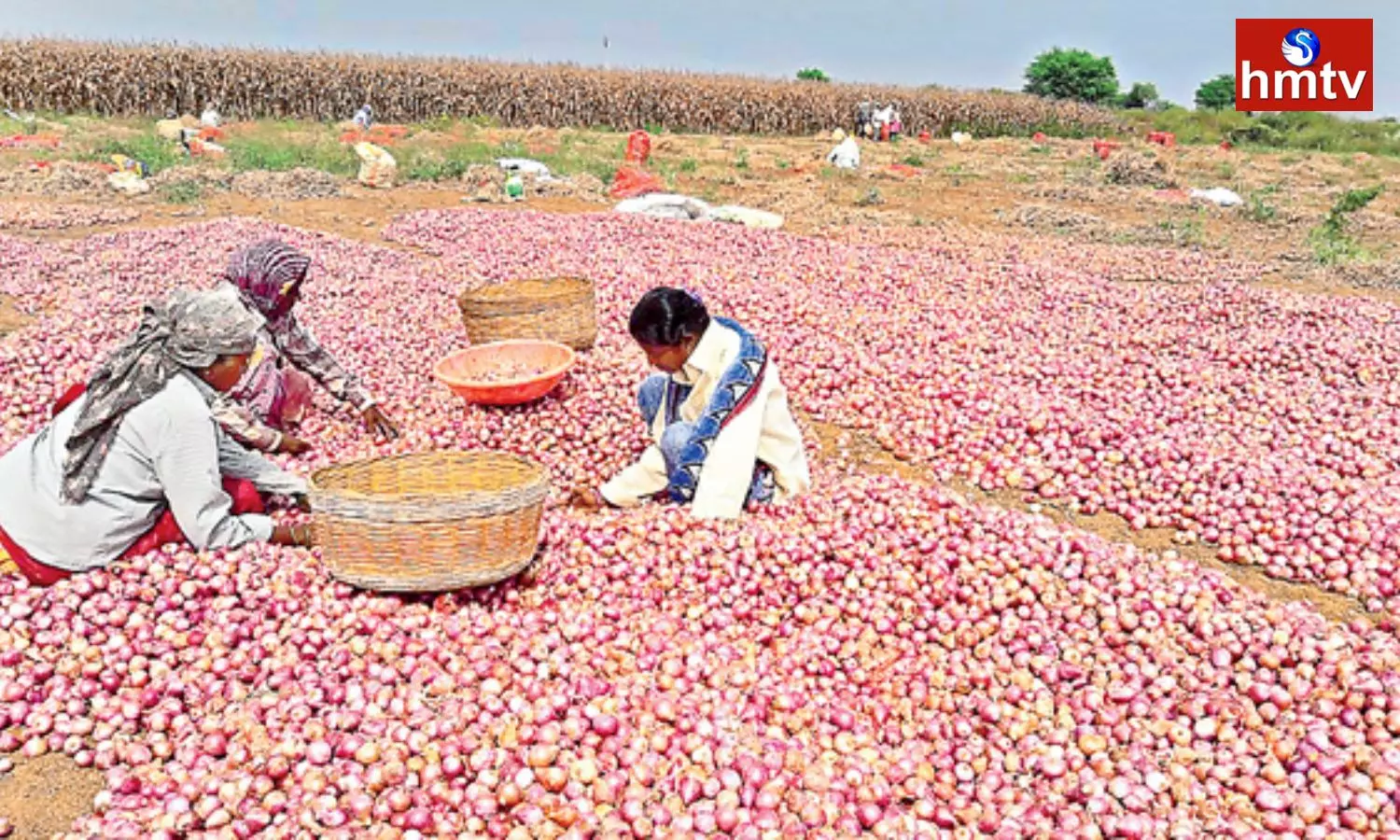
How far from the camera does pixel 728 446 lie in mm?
4223

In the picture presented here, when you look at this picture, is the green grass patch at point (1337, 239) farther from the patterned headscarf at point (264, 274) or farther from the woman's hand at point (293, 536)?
the woman's hand at point (293, 536)

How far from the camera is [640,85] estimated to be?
3359 cm

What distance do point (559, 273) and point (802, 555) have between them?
565 cm

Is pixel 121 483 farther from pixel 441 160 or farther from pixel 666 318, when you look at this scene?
pixel 441 160

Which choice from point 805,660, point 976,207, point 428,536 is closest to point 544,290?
point 428,536

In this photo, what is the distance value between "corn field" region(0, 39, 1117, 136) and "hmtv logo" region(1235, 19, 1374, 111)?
1110 centimetres

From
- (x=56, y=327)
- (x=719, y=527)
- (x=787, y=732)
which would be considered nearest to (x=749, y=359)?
(x=719, y=527)

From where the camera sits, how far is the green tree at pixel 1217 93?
6244 cm

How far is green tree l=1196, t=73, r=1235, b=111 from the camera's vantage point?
62438mm

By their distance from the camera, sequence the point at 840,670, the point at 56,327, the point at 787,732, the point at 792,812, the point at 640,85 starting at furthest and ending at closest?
the point at 640,85, the point at 56,327, the point at 840,670, the point at 787,732, the point at 792,812

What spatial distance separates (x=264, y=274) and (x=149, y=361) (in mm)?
1613

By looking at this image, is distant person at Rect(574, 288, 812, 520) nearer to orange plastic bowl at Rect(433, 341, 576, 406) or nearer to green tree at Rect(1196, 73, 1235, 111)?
orange plastic bowl at Rect(433, 341, 576, 406)

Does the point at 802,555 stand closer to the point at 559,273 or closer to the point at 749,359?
the point at 749,359

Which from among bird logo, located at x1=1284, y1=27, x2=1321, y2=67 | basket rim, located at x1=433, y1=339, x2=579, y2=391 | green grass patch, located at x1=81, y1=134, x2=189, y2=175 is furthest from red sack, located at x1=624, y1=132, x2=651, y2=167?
bird logo, located at x1=1284, y1=27, x2=1321, y2=67
